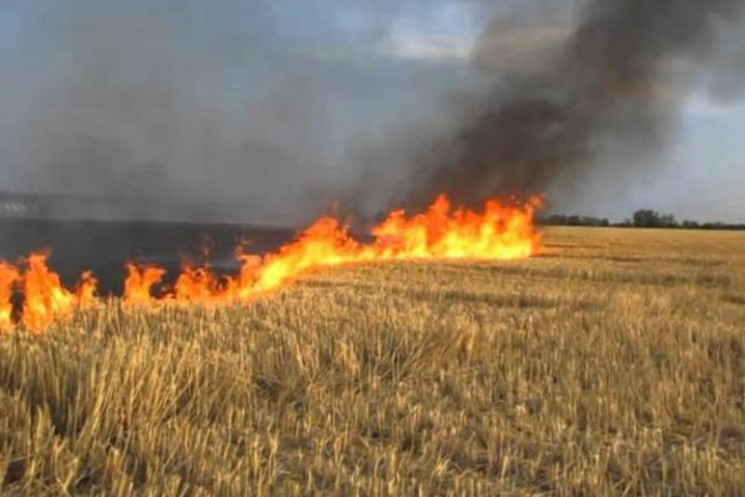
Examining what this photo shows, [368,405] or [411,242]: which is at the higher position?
[411,242]

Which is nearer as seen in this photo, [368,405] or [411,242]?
[368,405]

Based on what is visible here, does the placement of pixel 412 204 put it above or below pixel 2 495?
above

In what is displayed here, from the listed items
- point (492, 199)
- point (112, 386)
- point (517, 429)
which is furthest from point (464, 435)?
point (492, 199)

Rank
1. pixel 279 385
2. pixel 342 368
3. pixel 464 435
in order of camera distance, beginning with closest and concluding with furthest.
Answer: pixel 464 435 < pixel 279 385 < pixel 342 368

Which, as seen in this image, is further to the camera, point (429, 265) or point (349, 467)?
point (429, 265)

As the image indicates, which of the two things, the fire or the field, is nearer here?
the field

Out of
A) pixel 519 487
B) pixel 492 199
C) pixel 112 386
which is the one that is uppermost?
pixel 492 199

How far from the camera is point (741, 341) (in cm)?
1029

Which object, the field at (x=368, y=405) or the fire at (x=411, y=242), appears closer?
the field at (x=368, y=405)

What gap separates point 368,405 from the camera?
6.74m

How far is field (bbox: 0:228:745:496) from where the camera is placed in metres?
5.00

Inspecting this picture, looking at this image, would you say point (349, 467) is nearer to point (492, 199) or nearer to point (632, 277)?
point (632, 277)

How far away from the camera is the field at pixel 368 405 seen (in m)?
5.00

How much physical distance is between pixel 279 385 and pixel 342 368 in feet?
2.97
